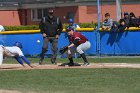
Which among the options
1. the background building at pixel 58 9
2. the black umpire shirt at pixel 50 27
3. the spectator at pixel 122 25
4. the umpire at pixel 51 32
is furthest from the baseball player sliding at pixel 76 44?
the background building at pixel 58 9

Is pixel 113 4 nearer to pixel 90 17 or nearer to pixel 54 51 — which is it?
pixel 90 17

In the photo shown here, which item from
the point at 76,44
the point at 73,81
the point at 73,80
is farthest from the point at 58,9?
the point at 73,81

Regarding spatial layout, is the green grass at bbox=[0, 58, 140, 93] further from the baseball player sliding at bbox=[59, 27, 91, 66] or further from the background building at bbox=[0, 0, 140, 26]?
the background building at bbox=[0, 0, 140, 26]

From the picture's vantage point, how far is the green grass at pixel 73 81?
1225 cm

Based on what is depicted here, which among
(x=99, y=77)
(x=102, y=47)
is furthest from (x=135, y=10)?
(x=99, y=77)

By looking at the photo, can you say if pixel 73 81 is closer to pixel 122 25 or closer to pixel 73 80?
pixel 73 80

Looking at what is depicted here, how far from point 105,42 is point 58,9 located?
18615mm

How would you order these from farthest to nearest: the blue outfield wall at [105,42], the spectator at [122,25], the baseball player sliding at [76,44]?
the blue outfield wall at [105,42]
the spectator at [122,25]
the baseball player sliding at [76,44]

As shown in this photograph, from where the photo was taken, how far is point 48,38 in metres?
19.4

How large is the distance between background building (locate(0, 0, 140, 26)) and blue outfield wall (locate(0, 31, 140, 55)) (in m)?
14.3

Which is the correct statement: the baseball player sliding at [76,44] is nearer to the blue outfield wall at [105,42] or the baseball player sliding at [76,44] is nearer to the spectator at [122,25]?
the spectator at [122,25]

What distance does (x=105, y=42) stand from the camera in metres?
24.2

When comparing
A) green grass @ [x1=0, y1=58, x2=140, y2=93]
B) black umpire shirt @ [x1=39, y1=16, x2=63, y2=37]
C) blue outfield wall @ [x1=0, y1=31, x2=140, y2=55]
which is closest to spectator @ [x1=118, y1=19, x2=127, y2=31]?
blue outfield wall @ [x1=0, y1=31, x2=140, y2=55]

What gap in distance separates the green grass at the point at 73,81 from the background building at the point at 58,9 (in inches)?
903
